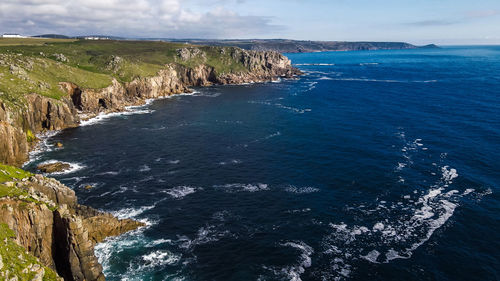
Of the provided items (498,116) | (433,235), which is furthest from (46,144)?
(498,116)

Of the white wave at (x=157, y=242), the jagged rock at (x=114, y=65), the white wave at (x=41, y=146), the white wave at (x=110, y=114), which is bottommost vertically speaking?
the white wave at (x=157, y=242)

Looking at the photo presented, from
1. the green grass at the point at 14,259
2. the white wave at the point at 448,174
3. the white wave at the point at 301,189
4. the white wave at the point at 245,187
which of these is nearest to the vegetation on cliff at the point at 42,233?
the green grass at the point at 14,259

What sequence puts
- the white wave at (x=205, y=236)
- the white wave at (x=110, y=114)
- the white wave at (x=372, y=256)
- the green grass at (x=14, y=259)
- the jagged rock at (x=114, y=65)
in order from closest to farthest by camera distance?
the green grass at (x=14, y=259), the white wave at (x=372, y=256), the white wave at (x=205, y=236), the white wave at (x=110, y=114), the jagged rock at (x=114, y=65)

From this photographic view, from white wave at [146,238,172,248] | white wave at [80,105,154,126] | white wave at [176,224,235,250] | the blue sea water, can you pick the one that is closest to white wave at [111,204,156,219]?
the blue sea water

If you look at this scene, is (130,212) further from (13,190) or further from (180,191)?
(13,190)

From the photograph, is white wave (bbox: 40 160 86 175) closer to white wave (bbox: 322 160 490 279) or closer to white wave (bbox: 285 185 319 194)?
white wave (bbox: 285 185 319 194)

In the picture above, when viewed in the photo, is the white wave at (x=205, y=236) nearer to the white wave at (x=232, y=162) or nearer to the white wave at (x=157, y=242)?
the white wave at (x=157, y=242)

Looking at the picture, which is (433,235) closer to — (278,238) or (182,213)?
(278,238)
